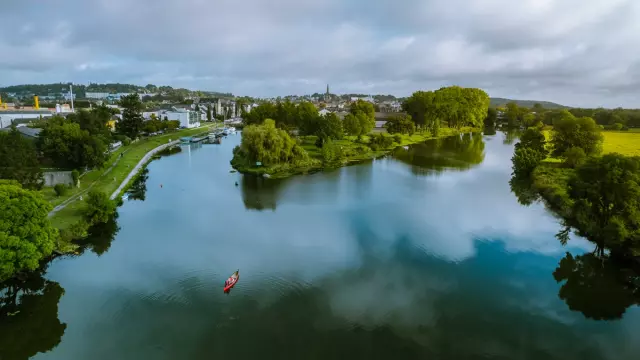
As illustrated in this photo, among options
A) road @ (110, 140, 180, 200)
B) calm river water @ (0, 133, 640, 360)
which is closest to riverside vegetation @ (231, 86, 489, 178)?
road @ (110, 140, 180, 200)

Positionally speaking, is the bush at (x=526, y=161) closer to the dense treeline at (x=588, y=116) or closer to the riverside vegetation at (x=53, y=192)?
the riverside vegetation at (x=53, y=192)

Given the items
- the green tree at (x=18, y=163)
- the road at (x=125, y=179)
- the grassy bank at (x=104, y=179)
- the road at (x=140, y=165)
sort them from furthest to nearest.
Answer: the road at (x=140, y=165)
the road at (x=125, y=179)
the green tree at (x=18, y=163)
the grassy bank at (x=104, y=179)

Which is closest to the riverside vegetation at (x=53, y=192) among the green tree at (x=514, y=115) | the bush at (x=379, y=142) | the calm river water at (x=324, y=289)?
the calm river water at (x=324, y=289)

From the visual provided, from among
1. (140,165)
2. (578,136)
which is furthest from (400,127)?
(140,165)

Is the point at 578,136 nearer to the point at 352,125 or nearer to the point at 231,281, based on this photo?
the point at 352,125

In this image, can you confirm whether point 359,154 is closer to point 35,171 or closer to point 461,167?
point 461,167
